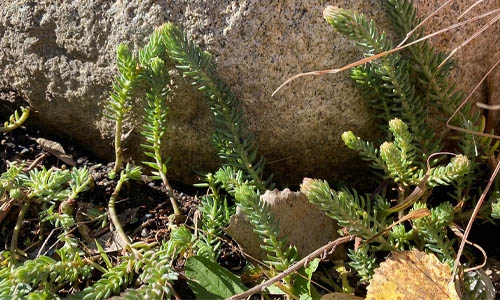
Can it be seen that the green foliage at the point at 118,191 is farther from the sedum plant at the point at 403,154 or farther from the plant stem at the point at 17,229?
the sedum plant at the point at 403,154

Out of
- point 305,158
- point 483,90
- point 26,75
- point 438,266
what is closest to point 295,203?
point 305,158

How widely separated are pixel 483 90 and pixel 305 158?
26.4 inches

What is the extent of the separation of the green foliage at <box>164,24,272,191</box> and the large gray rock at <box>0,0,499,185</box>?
7cm

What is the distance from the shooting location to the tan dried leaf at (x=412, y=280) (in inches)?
71.7

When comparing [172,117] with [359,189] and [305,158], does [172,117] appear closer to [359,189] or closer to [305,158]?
[305,158]

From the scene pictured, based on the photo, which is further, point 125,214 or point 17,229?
point 125,214

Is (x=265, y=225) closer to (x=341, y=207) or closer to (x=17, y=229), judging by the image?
(x=341, y=207)

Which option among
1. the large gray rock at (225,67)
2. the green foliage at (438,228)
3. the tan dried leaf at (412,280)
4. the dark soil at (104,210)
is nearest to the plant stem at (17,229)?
the dark soil at (104,210)

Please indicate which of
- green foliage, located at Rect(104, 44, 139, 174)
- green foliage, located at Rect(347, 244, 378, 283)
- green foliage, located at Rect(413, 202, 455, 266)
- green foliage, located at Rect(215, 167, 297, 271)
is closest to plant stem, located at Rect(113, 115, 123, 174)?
green foliage, located at Rect(104, 44, 139, 174)

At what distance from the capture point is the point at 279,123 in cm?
220

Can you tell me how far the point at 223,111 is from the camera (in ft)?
6.97

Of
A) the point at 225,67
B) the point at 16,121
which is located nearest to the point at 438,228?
the point at 225,67

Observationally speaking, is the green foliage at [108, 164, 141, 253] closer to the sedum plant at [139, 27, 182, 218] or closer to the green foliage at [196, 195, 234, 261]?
the sedum plant at [139, 27, 182, 218]

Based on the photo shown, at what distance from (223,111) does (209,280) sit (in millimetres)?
538
